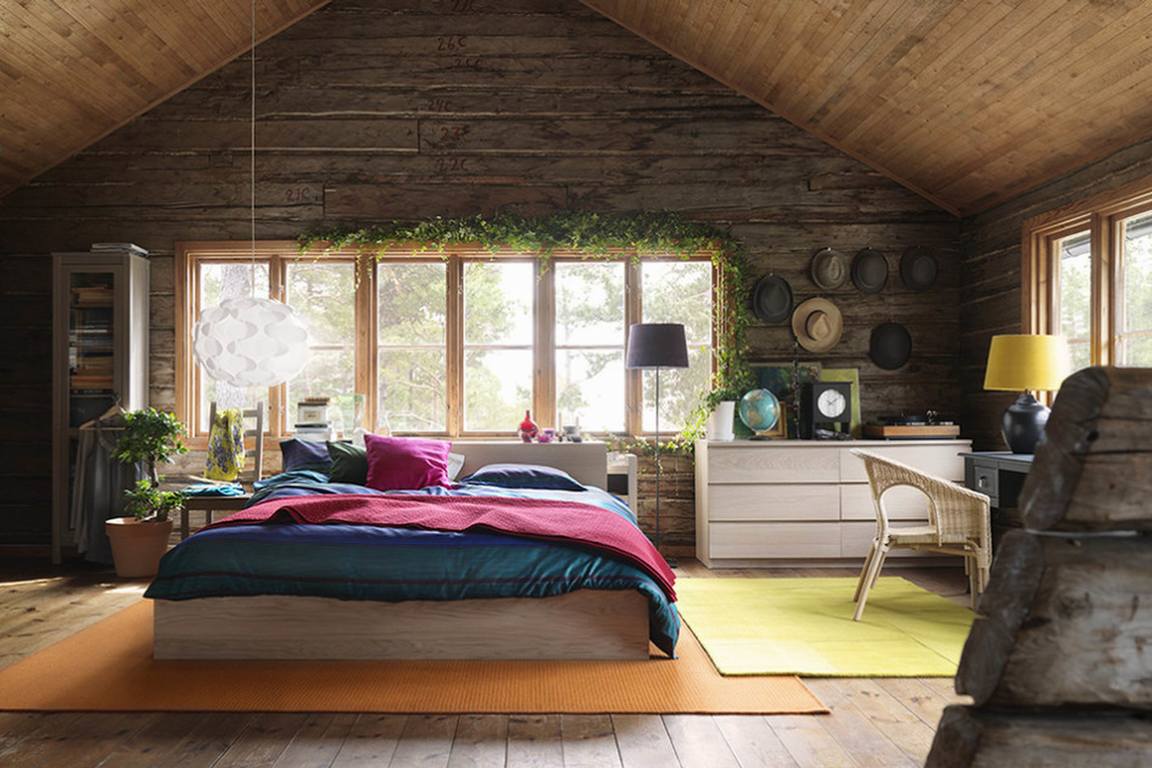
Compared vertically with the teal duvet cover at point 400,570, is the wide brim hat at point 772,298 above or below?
above

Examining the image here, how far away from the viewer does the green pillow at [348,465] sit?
5492 millimetres

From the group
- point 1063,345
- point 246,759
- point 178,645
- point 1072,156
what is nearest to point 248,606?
point 178,645

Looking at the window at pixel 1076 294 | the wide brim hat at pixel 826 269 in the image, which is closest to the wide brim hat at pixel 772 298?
the wide brim hat at pixel 826 269

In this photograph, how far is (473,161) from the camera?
21.6 feet

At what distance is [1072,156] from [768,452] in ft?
7.72

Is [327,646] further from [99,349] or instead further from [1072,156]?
[1072,156]

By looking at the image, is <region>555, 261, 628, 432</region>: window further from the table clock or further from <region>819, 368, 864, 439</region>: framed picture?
<region>819, 368, 864, 439</region>: framed picture

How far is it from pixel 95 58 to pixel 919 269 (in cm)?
530

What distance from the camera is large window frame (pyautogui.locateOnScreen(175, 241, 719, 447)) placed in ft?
21.5

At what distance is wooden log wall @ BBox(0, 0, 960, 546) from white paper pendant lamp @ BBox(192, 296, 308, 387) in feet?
5.27

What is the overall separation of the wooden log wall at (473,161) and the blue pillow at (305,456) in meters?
1.18

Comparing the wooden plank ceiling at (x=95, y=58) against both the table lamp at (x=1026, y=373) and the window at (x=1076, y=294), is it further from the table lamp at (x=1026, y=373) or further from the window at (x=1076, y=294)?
the window at (x=1076, y=294)

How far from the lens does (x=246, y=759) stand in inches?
110

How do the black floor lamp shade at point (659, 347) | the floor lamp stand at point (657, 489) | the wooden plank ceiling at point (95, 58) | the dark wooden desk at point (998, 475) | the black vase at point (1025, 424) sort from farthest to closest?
the floor lamp stand at point (657, 489)
the black floor lamp shade at point (659, 347)
the wooden plank ceiling at point (95, 58)
the black vase at point (1025, 424)
the dark wooden desk at point (998, 475)
